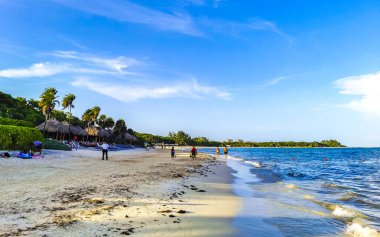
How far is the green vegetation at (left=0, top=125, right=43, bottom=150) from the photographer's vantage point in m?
21.4

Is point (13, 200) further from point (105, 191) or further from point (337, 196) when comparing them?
point (337, 196)

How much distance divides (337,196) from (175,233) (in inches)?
425

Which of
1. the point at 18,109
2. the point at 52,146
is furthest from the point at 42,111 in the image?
the point at 52,146

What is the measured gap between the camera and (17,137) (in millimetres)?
23047

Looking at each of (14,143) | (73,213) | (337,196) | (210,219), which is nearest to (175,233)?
(210,219)

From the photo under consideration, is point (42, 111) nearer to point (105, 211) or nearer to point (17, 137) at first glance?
point (17, 137)

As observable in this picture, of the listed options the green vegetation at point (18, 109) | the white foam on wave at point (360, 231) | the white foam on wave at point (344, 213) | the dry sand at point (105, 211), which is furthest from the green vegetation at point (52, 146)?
the green vegetation at point (18, 109)

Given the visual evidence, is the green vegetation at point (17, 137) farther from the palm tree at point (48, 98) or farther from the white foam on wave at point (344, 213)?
the palm tree at point (48, 98)

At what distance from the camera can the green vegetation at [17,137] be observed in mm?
21406

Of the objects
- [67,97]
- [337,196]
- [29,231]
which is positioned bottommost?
[337,196]

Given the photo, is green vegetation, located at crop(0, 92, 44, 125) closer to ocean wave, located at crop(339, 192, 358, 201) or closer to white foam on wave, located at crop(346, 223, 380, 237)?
ocean wave, located at crop(339, 192, 358, 201)

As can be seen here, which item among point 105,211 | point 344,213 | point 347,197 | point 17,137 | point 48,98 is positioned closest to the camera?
point 105,211

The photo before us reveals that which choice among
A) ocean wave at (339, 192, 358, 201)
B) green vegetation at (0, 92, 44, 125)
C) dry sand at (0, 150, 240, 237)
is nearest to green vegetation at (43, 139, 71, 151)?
dry sand at (0, 150, 240, 237)

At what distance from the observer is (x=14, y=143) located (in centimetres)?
2283
